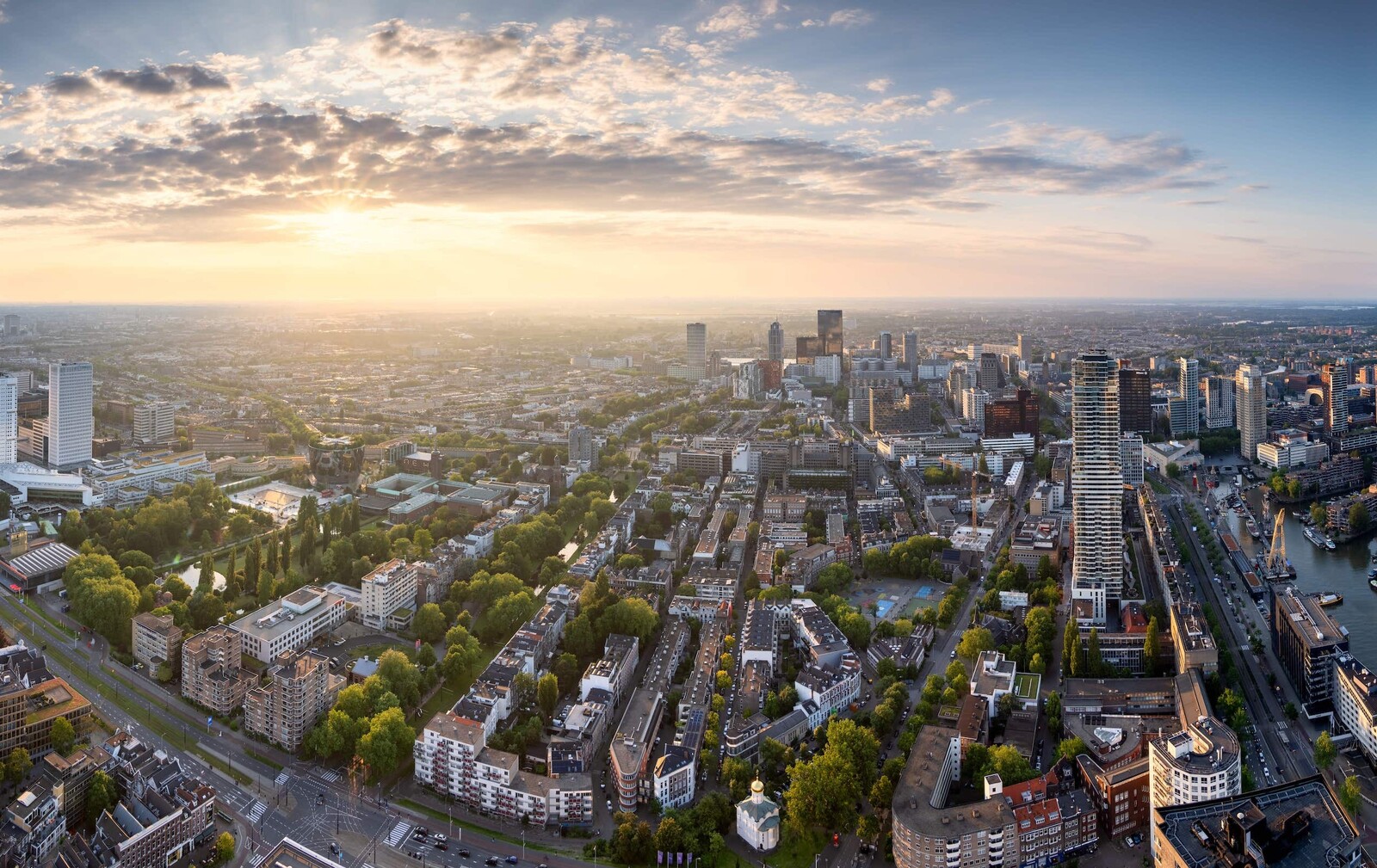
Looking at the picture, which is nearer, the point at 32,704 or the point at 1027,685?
the point at 32,704

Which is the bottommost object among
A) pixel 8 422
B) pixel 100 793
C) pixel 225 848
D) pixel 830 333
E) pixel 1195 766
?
pixel 225 848

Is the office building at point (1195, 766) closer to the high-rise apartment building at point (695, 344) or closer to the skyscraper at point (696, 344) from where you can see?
the skyscraper at point (696, 344)

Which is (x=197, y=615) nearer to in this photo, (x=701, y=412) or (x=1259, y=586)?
(x=1259, y=586)

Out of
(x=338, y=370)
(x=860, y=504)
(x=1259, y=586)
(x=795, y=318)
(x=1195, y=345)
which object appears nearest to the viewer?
(x=1259, y=586)

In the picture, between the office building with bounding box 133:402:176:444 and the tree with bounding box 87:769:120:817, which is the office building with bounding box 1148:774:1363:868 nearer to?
the tree with bounding box 87:769:120:817

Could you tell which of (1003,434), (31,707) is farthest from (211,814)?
(1003,434)

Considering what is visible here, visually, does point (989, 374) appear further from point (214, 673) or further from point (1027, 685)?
point (214, 673)

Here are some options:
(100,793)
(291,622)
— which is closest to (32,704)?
(100,793)
